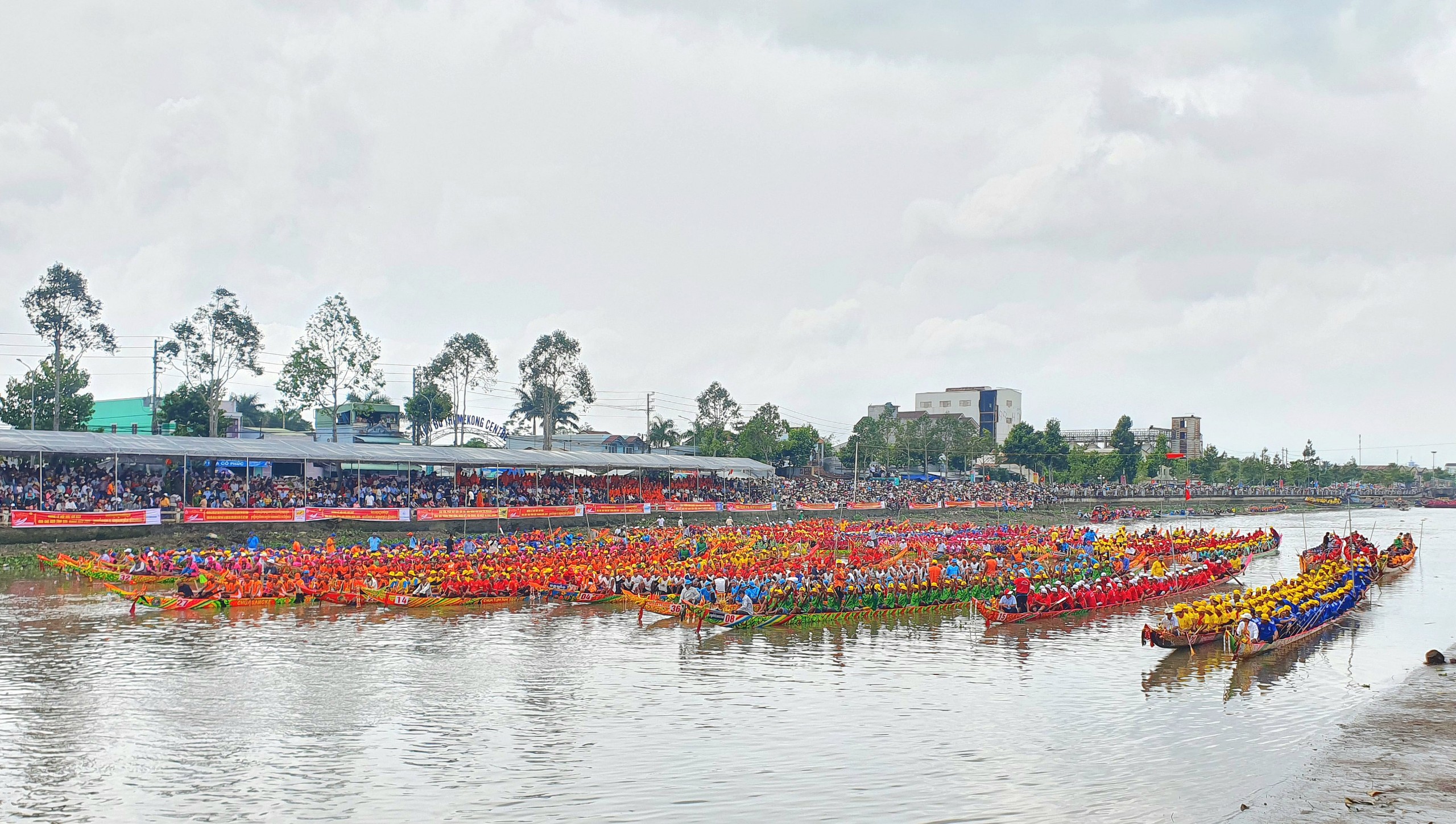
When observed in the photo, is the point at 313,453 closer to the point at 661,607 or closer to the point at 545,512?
the point at 545,512

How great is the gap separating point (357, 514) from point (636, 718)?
108 ft

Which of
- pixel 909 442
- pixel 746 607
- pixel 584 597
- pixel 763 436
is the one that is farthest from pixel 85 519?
pixel 909 442

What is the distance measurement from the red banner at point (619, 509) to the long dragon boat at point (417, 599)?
87.3 feet

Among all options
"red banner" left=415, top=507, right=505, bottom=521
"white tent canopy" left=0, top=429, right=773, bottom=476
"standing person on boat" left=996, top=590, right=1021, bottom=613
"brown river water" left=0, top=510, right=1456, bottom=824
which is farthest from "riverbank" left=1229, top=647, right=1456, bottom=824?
"white tent canopy" left=0, top=429, right=773, bottom=476

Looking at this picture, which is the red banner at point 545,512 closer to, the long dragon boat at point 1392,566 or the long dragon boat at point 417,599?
the long dragon boat at point 417,599

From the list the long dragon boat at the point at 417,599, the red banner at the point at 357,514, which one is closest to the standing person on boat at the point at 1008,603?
the long dragon boat at the point at 417,599

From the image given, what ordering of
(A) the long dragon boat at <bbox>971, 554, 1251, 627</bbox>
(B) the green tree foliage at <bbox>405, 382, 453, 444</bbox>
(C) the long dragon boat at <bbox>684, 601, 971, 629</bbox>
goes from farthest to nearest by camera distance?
(B) the green tree foliage at <bbox>405, 382, 453, 444</bbox>
(A) the long dragon boat at <bbox>971, 554, 1251, 627</bbox>
(C) the long dragon boat at <bbox>684, 601, 971, 629</bbox>

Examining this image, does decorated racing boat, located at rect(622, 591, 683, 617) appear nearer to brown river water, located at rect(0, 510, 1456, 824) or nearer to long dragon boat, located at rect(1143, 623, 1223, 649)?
brown river water, located at rect(0, 510, 1456, 824)

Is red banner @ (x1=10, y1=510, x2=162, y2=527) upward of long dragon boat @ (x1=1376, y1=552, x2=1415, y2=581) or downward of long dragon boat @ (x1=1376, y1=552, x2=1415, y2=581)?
upward

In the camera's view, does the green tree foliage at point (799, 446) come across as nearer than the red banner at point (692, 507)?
No

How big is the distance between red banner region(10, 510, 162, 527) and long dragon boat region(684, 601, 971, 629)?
25076mm

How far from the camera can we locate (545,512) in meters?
57.0

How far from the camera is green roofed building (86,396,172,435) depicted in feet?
262

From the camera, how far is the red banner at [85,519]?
3900 cm
